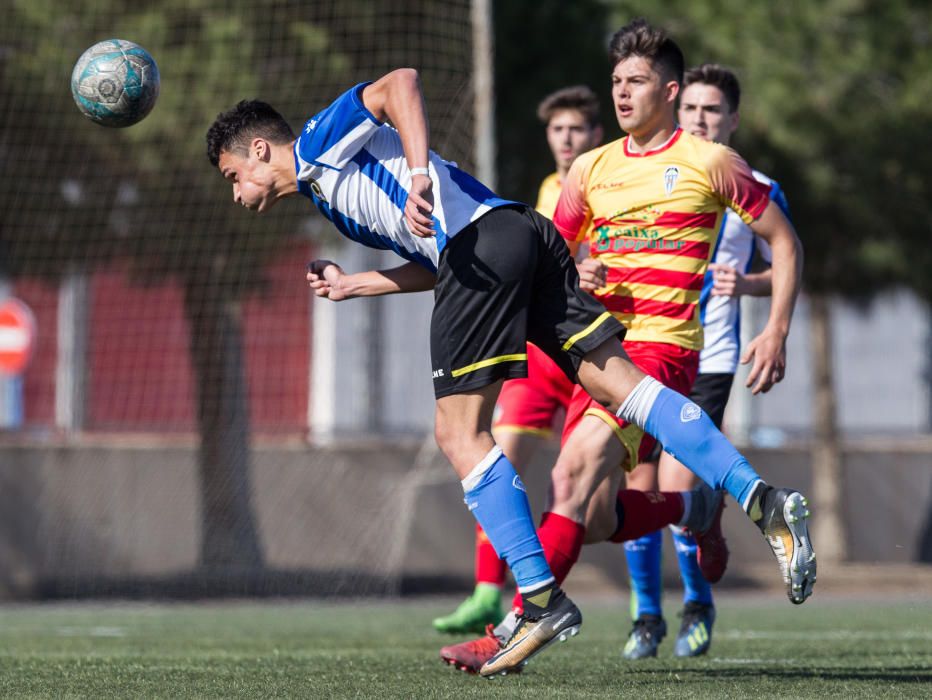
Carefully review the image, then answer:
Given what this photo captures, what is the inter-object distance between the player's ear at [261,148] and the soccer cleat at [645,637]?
255 centimetres

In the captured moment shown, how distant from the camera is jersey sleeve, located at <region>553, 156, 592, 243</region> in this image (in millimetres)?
5902

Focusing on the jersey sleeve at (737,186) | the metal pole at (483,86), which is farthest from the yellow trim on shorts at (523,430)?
the metal pole at (483,86)

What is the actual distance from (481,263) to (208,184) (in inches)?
376

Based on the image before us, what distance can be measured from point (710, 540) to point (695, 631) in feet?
2.76

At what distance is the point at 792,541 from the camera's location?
14.9 feet

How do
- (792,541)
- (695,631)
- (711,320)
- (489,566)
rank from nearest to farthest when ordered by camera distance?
1. (792,541)
2. (695,631)
3. (711,320)
4. (489,566)

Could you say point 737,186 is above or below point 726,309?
above

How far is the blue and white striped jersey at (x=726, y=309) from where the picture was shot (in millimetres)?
6805

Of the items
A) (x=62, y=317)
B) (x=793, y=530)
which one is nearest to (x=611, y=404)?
(x=793, y=530)

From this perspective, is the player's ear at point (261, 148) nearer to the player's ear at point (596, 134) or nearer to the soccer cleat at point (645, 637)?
the soccer cleat at point (645, 637)

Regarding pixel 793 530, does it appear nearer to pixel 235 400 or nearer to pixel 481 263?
pixel 481 263

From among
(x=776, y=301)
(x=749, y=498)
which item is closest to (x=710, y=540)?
(x=776, y=301)

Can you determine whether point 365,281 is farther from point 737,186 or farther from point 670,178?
point 737,186

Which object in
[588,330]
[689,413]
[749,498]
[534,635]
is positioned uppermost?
[588,330]
